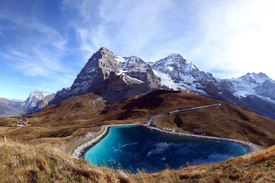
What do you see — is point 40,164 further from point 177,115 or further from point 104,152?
point 177,115

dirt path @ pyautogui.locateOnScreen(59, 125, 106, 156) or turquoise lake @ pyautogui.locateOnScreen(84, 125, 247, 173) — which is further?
turquoise lake @ pyautogui.locateOnScreen(84, 125, 247, 173)

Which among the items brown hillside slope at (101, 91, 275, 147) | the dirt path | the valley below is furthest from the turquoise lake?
brown hillside slope at (101, 91, 275, 147)

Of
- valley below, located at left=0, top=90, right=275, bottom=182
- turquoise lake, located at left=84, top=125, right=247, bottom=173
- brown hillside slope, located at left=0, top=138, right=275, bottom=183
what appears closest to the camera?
brown hillside slope, located at left=0, top=138, right=275, bottom=183

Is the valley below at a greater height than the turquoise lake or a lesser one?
greater

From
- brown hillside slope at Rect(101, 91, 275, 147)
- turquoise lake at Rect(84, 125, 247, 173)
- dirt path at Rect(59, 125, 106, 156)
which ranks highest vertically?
brown hillside slope at Rect(101, 91, 275, 147)

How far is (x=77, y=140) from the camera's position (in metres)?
30.7

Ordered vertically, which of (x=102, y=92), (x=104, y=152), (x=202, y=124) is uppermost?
(x=102, y=92)

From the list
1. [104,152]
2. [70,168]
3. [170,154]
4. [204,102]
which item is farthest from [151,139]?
[204,102]

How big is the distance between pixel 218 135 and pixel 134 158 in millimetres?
37196

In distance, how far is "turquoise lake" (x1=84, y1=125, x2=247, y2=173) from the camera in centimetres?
2514

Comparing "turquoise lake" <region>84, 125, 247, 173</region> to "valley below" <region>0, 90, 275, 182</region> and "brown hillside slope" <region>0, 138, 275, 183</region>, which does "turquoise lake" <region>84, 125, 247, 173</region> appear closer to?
"valley below" <region>0, 90, 275, 182</region>

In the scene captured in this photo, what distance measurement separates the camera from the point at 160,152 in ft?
100

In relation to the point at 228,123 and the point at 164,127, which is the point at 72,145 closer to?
the point at 164,127

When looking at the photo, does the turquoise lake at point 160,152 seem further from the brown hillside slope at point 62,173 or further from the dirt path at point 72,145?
the brown hillside slope at point 62,173
